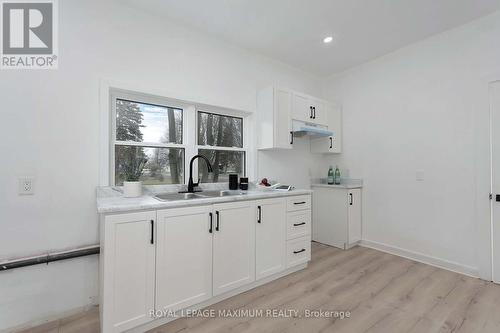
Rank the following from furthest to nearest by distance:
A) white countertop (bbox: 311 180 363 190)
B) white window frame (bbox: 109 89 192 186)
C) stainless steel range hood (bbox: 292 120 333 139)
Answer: white countertop (bbox: 311 180 363 190) → stainless steel range hood (bbox: 292 120 333 139) → white window frame (bbox: 109 89 192 186)

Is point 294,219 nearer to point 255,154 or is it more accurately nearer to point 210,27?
point 255,154

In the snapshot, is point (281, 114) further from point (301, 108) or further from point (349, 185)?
point (349, 185)

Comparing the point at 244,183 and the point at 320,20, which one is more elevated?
the point at 320,20

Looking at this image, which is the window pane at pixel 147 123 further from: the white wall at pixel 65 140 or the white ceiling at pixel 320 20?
the white ceiling at pixel 320 20

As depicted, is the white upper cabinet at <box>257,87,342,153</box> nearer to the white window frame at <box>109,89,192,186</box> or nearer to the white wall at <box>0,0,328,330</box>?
the white window frame at <box>109,89,192,186</box>

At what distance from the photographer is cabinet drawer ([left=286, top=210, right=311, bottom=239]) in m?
2.40

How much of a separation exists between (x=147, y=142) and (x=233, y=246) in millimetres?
1342

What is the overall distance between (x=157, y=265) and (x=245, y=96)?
7.14 feet

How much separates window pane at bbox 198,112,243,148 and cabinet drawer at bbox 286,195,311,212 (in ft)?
3.36

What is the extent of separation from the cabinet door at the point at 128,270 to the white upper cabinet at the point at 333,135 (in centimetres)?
279

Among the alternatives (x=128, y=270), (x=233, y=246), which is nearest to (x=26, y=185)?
(x=128, y=270)

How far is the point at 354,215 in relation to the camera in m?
3.25

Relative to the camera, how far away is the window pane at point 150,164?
6.87 ft

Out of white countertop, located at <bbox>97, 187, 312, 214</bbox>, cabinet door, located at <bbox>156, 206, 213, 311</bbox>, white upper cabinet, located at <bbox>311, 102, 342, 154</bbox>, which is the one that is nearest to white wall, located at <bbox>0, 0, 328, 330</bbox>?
white countertop, located at <bbox>97, 187, 312, 214</bbox>
